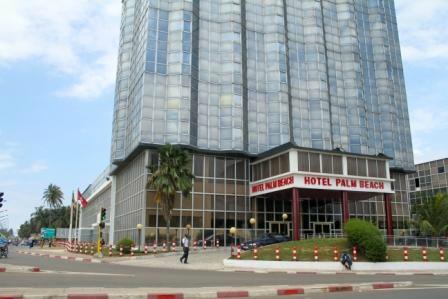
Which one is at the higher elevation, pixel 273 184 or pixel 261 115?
pixel 261 115

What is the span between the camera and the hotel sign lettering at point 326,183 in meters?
41.2

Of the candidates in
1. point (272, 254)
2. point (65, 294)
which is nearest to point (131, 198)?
point (272, 254)

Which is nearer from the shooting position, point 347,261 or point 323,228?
point 347,261

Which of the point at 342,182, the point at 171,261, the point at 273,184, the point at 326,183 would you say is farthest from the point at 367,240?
the point at 273,184

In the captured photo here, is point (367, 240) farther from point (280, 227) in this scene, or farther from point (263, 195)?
point (280, 227)

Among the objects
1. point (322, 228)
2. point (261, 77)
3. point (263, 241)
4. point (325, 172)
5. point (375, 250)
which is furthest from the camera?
point (261, 77)

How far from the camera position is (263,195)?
48188mm

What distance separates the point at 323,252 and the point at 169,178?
1614cm

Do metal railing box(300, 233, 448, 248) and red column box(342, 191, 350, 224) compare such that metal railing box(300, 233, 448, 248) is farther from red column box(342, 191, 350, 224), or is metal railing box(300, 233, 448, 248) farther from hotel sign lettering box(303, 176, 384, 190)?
A: hotel sign lettering box(303, 176, 384, 190)

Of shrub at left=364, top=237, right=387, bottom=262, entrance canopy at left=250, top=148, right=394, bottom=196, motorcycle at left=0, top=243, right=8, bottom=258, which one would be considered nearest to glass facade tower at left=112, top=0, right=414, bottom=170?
entrance canopy at left=250, top=148, right=394, bottom=196

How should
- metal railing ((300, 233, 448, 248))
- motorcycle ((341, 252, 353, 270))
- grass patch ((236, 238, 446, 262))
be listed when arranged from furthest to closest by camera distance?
metal railing ((300, 233, 448, 248)) < grass patch ((236, 238, 446, 262)) < motorcycle ((341, 252, 353, 270))

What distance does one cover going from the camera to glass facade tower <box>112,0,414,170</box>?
1896 inches

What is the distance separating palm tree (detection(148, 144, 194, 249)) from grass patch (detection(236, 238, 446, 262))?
11089 mm

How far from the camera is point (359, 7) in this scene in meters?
63.8
